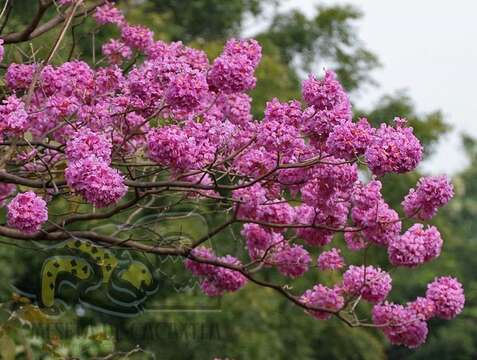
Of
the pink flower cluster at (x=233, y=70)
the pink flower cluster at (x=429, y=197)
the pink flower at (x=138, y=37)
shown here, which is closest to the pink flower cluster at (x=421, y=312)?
the pink flower cluster at (x=429, y=197)

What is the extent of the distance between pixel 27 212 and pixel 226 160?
2.27ft

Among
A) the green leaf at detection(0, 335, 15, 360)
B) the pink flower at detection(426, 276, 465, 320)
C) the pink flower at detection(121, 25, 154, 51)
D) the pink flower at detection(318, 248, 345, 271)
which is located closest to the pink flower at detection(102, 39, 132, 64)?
the pink flower at detection(121, 25, 154, 51)

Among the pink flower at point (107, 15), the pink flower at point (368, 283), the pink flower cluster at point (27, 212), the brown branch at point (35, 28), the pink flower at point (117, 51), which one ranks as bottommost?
the pink flower at point (368, 283)

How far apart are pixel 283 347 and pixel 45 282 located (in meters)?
11.2

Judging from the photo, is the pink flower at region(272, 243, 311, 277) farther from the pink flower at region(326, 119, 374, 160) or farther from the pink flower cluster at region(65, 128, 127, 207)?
the pink flower cluster at region(65, 128, 127, 207)

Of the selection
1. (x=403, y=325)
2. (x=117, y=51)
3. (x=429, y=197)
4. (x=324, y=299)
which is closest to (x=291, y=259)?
(x=324, y=299)

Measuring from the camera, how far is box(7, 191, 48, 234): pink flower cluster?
12.5ft

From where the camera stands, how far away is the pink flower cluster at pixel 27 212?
3799 mm

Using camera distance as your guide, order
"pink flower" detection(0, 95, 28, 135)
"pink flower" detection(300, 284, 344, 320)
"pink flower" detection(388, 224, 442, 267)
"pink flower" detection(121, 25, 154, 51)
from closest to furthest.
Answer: "pink flower" detection(0, 95, 28, 135), "pink flower" detection(388, 224, 442, 267), "pink flower" detection(300, 284, 344, 320), "pink flower" detection(121, 25, 154, 51)

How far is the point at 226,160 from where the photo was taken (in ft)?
12.8

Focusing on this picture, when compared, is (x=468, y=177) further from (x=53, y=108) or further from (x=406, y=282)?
(x=53, y=108)

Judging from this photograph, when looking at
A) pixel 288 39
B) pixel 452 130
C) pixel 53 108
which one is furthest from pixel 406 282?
pixel 53 108

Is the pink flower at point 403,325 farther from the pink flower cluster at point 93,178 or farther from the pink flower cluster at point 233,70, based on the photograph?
the pink flower cluster at point 93,178

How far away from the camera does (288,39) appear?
888 inches
